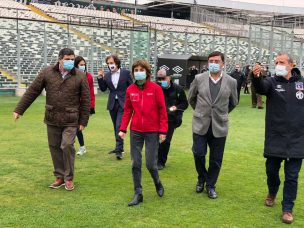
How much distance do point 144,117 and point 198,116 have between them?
2.30 ft

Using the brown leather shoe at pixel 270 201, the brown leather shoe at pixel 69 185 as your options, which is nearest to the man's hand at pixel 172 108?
the brown leather shoe at pixel 69 185

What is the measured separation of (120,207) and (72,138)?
115 centimetres

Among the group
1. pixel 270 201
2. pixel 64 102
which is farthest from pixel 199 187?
pixel 64 102

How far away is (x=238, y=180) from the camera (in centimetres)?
609

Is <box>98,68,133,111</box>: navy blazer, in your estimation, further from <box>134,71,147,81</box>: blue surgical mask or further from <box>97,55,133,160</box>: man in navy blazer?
<box>134,71,147,81</box>: blue surgical mask

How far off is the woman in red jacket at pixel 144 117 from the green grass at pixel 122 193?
442mm

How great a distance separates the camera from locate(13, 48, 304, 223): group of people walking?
446 cm

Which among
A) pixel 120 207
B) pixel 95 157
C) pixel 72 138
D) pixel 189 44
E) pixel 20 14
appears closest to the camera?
pixel 120 207

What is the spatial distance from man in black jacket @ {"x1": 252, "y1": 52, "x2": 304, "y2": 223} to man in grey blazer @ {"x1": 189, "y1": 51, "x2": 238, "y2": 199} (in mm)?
661

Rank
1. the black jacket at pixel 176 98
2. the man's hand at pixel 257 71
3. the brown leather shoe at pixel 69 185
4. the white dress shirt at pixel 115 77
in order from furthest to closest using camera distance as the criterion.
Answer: the white dress shirt at pixel 115 77
the black jacket at pixel 176 98
the brown leather shoe at pixel 69 185
the man's hand at pixel 257 71

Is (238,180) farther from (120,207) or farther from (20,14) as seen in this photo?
(20,14)

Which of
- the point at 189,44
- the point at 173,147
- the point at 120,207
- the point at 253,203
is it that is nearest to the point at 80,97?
the point at 120,207

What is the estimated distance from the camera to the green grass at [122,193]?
14.4 feet

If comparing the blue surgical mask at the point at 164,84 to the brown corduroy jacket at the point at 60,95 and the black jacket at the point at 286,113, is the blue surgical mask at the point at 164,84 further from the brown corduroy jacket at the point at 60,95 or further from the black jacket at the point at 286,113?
the black jacket at the point at 286,113
